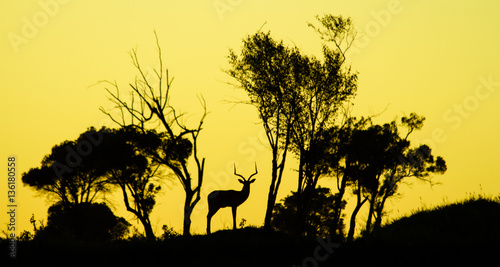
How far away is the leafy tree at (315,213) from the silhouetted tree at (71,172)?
22744 mm

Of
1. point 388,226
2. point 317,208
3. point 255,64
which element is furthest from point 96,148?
point 388,226

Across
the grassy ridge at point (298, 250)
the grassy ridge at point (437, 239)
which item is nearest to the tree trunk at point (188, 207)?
the grassy ridge at point (298, 250)

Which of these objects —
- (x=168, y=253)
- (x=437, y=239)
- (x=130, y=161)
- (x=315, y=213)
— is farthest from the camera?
(x=315, y=213)

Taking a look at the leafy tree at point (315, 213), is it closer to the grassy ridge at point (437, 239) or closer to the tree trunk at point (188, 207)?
the tree trunk at point (188, 207)

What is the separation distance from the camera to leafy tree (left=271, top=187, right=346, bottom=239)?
253 feet

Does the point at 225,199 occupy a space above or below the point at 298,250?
above

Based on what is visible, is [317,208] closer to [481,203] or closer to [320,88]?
[320,88]

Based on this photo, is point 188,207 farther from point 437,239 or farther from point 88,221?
point 88,221

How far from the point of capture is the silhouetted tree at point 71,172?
6266cm

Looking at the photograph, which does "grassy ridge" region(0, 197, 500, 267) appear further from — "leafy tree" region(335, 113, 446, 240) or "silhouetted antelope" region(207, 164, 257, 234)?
"leafy tree" region(335, 113, 446, 240)

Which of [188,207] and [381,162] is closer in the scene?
[188,207]

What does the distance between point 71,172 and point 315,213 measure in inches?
1120

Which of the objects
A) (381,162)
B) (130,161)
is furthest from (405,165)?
(130,161)

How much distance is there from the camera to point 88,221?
7075 cm
